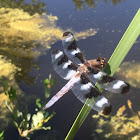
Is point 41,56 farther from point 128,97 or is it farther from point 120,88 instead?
point 120,88

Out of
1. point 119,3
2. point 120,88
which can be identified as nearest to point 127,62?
point 120,88

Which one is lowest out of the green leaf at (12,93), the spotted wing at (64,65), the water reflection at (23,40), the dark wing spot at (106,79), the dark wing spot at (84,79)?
the water reflection at (23,40)

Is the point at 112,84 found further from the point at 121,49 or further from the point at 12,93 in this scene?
the point at 12,93

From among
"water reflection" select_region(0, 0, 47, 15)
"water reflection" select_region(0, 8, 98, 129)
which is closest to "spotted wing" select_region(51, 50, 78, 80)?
"water reflection" select_region(0, 8, 98, 129)

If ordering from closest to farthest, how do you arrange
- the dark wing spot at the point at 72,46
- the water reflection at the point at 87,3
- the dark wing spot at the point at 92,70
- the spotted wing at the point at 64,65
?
the dark wing spot at the point at 92,70
the spotted wing at the point at 64,65
the dark wing spot at the point at 72,46
the water reflection at the point at 87,3

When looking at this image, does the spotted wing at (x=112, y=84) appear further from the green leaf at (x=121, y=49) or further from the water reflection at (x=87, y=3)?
the water reflection at (x=87, y=3)

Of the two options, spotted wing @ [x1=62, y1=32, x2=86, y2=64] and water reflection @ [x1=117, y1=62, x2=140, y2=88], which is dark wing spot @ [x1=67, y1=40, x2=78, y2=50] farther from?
water reflection @ [x1=117, y1=62, x2=140, y2=88]

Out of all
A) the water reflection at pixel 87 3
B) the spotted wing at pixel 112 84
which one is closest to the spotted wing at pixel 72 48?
the spotted wing at pixel 112 84
